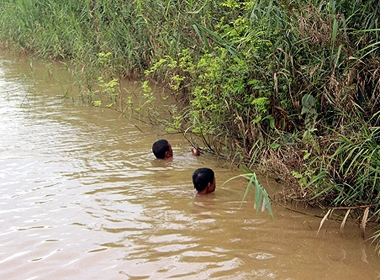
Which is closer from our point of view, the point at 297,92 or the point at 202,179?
the point at 202,179

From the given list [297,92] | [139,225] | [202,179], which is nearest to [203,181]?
[202,179]

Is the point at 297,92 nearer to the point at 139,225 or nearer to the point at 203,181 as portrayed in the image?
the point at 203,181

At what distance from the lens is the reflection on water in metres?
3.45

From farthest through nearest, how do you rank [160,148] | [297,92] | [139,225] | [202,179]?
[160,148]
[297,92]
[202,179]
[139,225]

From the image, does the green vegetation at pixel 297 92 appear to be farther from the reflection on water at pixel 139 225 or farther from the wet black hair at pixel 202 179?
the wet black hair at pixel 202 179

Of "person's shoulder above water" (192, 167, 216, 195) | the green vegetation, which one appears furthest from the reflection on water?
the green vegetation

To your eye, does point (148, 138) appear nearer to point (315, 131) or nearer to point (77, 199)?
point (77, 199)

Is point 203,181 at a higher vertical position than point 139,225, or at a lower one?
higher

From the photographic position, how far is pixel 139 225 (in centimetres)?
411

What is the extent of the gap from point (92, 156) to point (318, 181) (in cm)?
278

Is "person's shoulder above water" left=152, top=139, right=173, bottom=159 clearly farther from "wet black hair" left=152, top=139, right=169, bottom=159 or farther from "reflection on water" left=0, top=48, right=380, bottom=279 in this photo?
"reflection on water" left=0, top=48, right=380, bottom=279

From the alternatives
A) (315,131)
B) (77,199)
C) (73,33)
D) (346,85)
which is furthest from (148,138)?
(73,33)

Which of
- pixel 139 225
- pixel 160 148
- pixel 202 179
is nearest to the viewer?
pixel 139 225

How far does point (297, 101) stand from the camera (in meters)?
4.71
